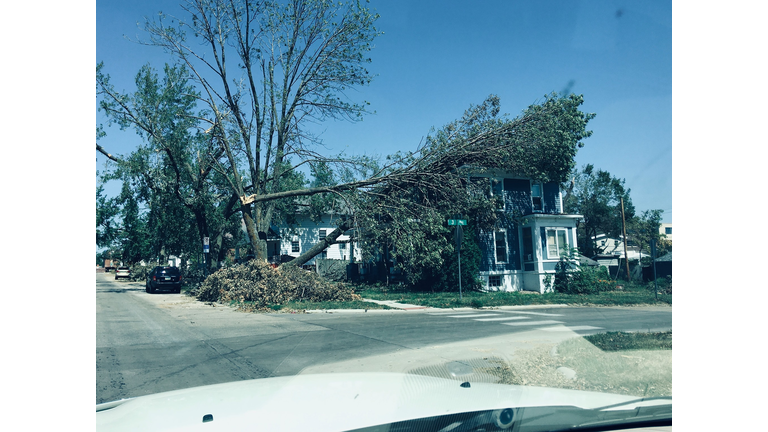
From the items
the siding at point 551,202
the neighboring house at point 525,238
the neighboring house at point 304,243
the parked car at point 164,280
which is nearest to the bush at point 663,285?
the neighboring house at point 525,238

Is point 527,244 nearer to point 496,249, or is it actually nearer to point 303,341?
point 496,249

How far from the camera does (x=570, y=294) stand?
579 inches

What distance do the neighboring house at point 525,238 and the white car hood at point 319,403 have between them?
66.9ft

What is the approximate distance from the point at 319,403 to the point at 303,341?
644 cm

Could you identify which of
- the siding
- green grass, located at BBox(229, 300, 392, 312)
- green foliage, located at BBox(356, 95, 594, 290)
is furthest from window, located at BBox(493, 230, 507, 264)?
green grass, located at BBox(229, 300, 392, 312)

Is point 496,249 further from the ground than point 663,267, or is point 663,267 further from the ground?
point 663,267

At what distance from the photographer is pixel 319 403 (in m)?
2.55

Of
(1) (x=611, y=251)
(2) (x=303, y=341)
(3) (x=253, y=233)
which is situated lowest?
(2) (x=303, y=341)

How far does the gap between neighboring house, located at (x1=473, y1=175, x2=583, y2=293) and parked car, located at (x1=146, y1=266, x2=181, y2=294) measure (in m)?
17.0

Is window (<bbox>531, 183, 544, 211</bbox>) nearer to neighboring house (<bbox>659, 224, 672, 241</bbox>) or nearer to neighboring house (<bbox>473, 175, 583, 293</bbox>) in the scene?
neighboring house (<bbox>473, 175, 583, 293</bbox>)

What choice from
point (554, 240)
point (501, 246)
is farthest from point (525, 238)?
point (554, 240)

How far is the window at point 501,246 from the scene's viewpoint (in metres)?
25.8
